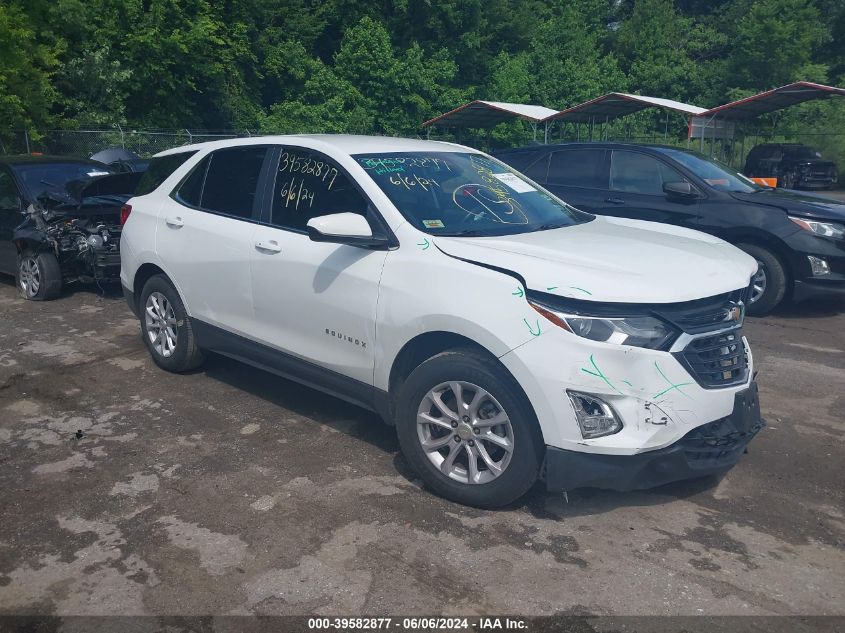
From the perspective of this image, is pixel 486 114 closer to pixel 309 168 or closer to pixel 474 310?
pixel 309 168

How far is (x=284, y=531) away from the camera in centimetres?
380

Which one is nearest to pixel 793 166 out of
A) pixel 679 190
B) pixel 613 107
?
pixel 613 107

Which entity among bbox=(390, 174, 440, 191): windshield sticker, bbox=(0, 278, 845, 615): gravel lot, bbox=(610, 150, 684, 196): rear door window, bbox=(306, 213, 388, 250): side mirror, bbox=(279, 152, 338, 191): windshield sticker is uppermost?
bbox=(279, 152, 338, 191): windshield sticker

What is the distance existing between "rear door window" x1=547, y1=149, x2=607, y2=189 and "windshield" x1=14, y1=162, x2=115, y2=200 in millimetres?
5280

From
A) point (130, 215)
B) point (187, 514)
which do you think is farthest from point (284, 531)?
point (130, 215)

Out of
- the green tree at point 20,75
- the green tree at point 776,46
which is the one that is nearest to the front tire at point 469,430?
the green tree at point 20,75

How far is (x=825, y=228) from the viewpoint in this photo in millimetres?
8016

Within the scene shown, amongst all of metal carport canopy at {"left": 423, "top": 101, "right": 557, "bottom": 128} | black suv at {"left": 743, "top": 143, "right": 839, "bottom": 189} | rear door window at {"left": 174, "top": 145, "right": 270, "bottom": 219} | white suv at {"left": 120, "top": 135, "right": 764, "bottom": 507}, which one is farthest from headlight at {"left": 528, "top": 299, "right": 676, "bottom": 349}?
black suv at {"left": 743, "top": 143, "right": 839, "bottom": 189}

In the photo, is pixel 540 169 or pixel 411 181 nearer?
pixel 411 181

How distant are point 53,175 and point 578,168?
6.11 m

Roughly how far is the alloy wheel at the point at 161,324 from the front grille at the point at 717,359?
3.79 m

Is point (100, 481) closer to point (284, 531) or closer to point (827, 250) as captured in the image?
point (284, 531)

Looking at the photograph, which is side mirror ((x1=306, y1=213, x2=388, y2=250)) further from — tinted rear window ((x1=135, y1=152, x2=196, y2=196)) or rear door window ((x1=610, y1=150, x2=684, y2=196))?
rear door window ((x1=610, y1=150, x2=684, y2=196))

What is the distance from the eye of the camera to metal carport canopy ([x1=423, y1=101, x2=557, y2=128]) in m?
24.2
